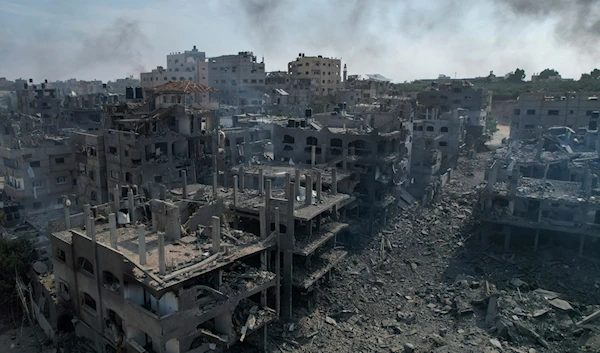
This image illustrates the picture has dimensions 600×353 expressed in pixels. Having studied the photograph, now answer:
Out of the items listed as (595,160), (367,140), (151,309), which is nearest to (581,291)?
(595,160)

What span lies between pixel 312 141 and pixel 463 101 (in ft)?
111

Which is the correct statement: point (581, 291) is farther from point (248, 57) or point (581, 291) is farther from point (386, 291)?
point (248, 57)

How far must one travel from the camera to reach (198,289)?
1973 centimetres

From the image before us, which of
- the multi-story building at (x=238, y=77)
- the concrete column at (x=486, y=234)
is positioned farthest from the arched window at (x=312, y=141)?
the multi-story building at (x=238, y=77)

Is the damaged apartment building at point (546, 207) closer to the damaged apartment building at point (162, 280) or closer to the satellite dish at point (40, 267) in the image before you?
the damaged apartment building at point (162, 280)

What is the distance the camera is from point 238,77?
80.6 m

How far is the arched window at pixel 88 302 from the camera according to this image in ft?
74.9

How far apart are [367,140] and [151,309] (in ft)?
82.6

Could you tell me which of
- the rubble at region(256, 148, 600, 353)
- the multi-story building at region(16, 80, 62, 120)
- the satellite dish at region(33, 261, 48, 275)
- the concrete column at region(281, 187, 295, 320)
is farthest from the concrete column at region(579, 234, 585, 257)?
the multi-story building at region(16, 80, 62, 120)

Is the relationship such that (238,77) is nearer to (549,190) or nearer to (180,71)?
(180,71)

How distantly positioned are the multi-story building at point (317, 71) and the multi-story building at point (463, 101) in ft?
77.3

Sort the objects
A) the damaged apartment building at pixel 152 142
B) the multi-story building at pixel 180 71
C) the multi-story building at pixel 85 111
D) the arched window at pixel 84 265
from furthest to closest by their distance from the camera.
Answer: the multi-story building at pixel 180 71, the multi-story building at pixel 85 111, the damaged apartment building at pixel 152 142, the arched window at pixel 84 265

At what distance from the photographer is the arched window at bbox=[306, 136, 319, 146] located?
43.0 m

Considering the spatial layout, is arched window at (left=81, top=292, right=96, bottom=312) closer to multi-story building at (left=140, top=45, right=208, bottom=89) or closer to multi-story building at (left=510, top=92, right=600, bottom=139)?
multi-story building at (left=510, top=92, right=600, bottom=139)
